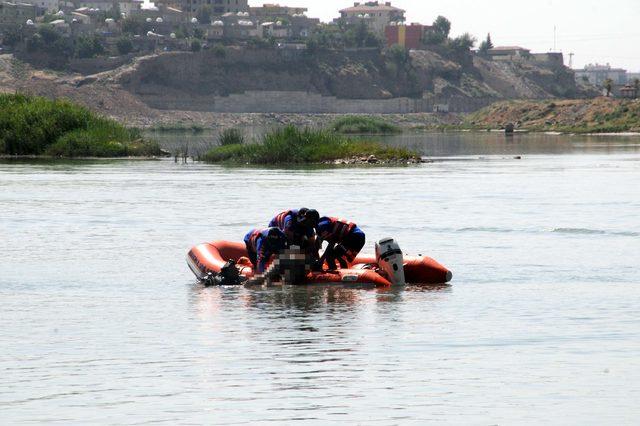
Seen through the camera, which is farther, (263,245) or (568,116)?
(568,116)

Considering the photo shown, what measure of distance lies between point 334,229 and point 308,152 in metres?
49.2

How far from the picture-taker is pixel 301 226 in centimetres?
2348

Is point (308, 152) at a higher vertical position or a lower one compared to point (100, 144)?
lower

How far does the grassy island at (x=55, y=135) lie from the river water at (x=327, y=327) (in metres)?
36.1

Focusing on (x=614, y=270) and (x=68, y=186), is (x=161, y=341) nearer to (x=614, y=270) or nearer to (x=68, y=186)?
(x=614, y=270)

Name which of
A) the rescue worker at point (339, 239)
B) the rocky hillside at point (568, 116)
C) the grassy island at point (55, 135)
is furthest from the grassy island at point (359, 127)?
the rescue worker at point (339, 239)

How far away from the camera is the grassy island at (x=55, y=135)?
7938cm

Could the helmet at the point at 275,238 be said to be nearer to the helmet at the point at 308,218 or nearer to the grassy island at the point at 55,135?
the helmet at the point at 308,218

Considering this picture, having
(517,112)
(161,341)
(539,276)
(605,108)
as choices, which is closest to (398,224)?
(539,276)

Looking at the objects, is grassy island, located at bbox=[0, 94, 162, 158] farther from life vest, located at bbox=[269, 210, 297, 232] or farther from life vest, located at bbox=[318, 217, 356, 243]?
life vest, located at bbox=[318, 217, 356, 243]

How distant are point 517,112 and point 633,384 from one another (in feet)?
566

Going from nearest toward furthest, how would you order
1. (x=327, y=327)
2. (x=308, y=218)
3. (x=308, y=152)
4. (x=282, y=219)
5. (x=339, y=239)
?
(x=327, y=327), (x=308, y=218), (x=282, y=219), (x=339, y=239), (x=308, y=152)

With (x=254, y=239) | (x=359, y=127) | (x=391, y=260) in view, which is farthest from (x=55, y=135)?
(x=359, y=127)

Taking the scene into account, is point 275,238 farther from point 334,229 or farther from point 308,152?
point 308,152
